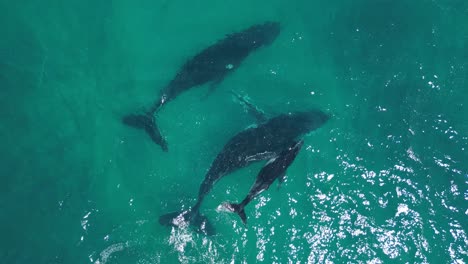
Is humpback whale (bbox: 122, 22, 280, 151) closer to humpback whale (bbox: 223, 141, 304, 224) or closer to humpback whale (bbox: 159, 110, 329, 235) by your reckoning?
humpback whale (bbox: 159, 110, 329, 235)

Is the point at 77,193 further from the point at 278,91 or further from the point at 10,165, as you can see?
the point at 278,91

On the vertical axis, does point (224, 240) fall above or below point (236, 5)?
below

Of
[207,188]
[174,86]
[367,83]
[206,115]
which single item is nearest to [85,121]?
[174,86]

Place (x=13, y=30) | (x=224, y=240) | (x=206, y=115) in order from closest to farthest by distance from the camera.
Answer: (x=224, y=240) → (x=206, y=115) → (x=13, y=30)

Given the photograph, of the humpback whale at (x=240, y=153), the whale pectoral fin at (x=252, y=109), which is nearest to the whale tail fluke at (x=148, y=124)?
the humpback whale at (x=240, y=153)

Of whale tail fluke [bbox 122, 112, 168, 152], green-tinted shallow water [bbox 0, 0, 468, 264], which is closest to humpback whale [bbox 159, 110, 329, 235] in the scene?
green-tinted shallow water [bbox 0, 0, 468, 264]

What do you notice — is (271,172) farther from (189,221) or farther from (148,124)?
(148,124)

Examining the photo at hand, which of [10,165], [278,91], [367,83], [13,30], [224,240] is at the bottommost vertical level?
[224,240]

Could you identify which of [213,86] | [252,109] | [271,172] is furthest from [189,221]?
[213,86]
